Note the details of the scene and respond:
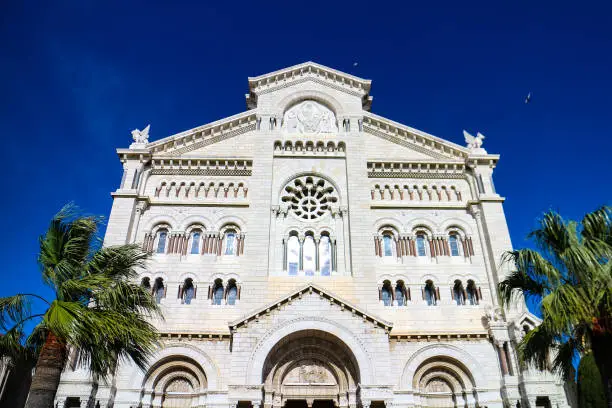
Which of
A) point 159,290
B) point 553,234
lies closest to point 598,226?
point 553,234

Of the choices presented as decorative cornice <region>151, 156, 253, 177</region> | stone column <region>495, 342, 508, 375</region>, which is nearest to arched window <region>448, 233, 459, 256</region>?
stone column <region>495, 342, 508, 375</region>

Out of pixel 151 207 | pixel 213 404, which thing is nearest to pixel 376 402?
pixel 213 404

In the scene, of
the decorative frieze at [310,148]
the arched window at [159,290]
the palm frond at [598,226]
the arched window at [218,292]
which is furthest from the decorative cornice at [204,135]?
the palm frond at [598,226]

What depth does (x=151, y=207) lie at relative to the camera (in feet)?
86.5

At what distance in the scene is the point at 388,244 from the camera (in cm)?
2597

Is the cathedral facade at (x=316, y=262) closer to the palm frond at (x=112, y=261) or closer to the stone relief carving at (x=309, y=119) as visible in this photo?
the stone relief carving at (x=309, y=119)

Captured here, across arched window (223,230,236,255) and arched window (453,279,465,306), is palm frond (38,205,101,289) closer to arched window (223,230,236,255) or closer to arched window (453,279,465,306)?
arched window (223,230,236,255)

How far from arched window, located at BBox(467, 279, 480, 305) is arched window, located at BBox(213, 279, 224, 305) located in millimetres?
13366

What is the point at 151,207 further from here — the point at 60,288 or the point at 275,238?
the point at 60,288

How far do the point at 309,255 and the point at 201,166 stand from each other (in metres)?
8.67

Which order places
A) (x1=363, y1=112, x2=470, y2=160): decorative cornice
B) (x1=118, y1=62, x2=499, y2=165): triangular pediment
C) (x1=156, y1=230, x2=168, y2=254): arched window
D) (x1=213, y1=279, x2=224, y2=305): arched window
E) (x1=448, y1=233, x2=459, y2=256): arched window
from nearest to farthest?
1. (x1=213, y1=279, x2=224, y2=305): arched window
2. (x1=156, y1=230, x2=168, y2=254): arched window
3. (x1=448, y1=233, x2=459, y2=256): arched window
4. (x1=118, y1=62, x2=499, y2=165): triangular pediment
5. (x1=363, y1=112, x2=470, y2=160): decorative cornice

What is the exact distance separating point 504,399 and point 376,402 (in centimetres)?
617

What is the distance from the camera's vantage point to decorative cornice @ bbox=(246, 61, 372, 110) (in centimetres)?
3023

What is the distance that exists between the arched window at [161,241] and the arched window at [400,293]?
13.1 metres
